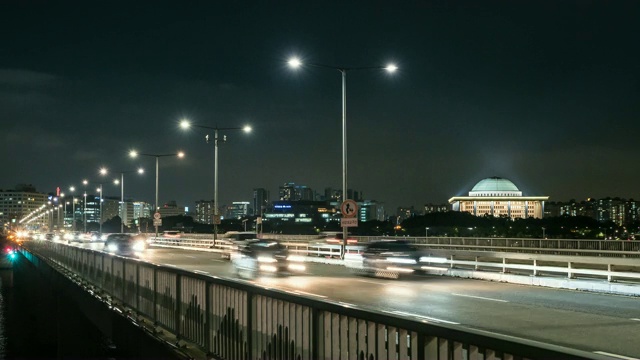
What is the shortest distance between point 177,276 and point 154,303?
1.71m

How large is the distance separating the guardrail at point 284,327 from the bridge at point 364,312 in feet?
0.04

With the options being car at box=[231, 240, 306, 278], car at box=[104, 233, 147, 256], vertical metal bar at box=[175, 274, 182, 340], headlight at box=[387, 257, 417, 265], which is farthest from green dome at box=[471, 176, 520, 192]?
vertical metal bar at box=[175, 274, 182, 340]

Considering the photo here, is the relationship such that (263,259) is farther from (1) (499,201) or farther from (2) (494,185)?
(2) (494,185)

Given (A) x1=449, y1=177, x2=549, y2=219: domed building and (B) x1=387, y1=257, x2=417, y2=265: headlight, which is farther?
(A) x1=449, y1=177, x2=549, y2=219: domed building

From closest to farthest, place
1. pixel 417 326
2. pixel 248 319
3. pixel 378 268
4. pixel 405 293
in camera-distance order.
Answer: pixel 417 326 → pixel 248 319 → pixel 405 293 → pixel 378 268

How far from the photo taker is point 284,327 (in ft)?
25.8

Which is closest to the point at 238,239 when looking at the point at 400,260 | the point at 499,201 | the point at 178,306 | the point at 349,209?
the point at 349,209

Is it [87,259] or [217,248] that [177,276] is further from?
[217,248]

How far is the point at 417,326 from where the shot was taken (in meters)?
5.37

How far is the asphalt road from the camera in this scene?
46.1ft

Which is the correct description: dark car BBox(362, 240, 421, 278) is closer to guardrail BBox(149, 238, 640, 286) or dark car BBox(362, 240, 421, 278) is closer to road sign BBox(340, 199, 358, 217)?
guardrail BBox(149, 238, 640, 286)

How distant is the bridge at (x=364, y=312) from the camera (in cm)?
557

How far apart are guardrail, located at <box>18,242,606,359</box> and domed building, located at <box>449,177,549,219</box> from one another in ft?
576

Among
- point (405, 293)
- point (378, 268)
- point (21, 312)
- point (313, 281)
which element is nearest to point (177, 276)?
point (405, 293)
